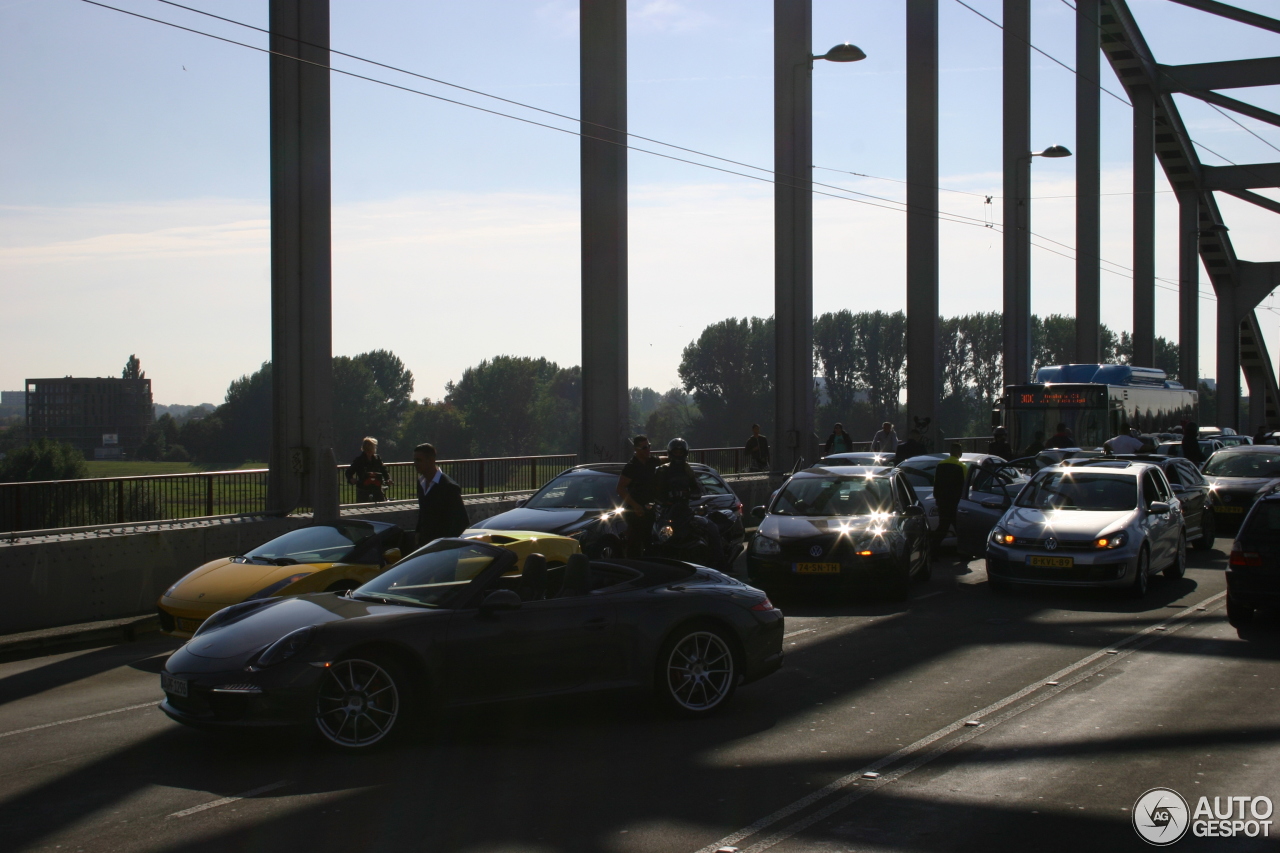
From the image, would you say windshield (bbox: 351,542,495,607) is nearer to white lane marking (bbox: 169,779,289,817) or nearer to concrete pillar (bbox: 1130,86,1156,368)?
white lane marking (bbox: 169,779,289,817)

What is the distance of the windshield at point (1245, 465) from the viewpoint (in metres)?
21.6

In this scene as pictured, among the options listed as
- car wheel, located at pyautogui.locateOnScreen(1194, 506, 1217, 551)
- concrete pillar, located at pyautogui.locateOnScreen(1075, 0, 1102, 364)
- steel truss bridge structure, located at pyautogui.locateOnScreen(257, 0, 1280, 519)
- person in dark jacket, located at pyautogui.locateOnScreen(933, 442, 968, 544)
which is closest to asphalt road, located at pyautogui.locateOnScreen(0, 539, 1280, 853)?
steel truss bridge structure, located at pyautogui.locateOnScreen(257, 0, 1280, 519)

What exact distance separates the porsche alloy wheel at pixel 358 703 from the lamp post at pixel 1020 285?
116 feet

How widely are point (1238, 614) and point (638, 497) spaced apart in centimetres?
606

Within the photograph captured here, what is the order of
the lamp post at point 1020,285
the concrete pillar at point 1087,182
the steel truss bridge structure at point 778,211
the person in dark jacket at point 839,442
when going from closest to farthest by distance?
the steel truss bridge structure at point 778,211 < the person in dark jacket at point 839,442 < the lamp post at point 1020,285 < the concrete pillar at point 1087,182

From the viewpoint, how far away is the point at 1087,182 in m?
51.1

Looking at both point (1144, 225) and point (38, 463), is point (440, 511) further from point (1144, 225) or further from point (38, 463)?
point (1144, 225)

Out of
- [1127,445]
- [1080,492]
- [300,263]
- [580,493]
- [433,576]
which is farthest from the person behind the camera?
[1127,445]

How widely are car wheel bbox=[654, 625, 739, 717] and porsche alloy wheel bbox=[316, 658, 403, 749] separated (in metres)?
1.74

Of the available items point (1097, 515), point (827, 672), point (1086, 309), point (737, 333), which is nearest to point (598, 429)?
point (1097, 515)

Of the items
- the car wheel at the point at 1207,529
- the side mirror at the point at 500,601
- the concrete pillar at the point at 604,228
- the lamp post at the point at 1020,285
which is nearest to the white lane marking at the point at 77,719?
the side mirror at the point at 500,601

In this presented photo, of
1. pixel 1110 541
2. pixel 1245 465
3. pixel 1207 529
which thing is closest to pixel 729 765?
pixel 1110 541

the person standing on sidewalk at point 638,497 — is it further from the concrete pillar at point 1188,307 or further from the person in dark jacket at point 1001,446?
the concrete pillar at point 1188,307

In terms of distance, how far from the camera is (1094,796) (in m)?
5.70
